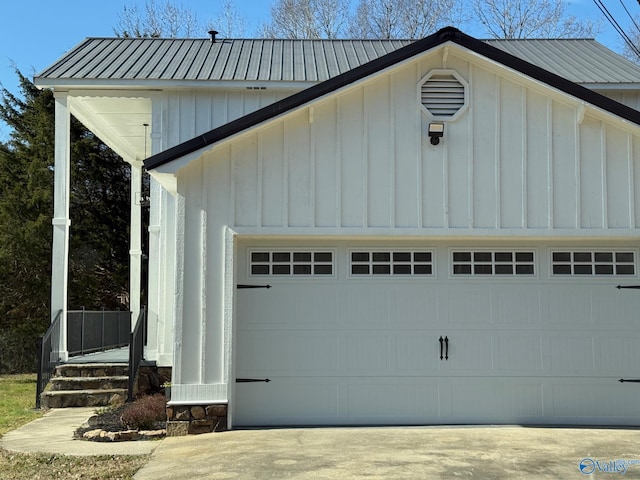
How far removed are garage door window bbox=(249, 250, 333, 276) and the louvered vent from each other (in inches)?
83.0

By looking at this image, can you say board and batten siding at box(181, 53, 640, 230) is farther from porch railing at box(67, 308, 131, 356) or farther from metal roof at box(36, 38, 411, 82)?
porch railing at box(67, 308, 131, 356)

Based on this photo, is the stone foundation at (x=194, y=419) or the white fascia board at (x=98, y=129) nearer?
the stone foundation at (x=194, y=419)

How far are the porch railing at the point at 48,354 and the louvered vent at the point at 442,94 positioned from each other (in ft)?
22.3

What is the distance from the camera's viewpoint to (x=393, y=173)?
28.3 feet

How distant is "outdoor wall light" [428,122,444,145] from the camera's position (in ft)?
27.8

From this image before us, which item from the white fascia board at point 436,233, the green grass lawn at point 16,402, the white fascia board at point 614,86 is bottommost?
the green grass lawn at point 16,402

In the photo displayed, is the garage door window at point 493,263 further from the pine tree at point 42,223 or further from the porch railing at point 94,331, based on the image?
the pine tree at point 42,223

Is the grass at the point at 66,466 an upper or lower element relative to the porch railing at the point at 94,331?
lower

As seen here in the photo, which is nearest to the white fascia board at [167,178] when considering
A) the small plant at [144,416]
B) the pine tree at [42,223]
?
the small plant at [144,416]

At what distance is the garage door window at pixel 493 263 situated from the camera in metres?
8.96

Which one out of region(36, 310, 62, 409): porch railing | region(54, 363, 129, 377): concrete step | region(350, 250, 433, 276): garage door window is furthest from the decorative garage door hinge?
region(36, 310, 62, 409): porch railing

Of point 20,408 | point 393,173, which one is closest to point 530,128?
point 393,173

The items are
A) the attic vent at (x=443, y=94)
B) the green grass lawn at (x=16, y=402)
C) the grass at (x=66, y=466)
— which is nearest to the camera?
the grass at (x=66, y=466)

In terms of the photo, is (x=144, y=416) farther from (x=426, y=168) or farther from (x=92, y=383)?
(x=426, y=168)
